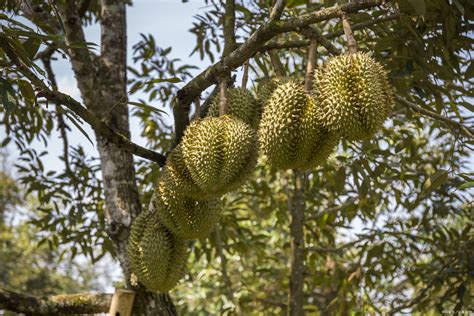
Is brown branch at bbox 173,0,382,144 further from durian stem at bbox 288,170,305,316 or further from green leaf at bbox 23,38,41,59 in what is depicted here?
durian stem at bbox 288,170,305,316

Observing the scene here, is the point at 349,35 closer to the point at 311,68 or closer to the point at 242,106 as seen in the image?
the point at 311,68

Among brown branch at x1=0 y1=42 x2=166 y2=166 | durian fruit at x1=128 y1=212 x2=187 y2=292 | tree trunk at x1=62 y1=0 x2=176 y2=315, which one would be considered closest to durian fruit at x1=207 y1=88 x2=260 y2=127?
brown branch at x1=0 y1=42 x2=166 y2=166

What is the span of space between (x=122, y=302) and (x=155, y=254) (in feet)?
1.25

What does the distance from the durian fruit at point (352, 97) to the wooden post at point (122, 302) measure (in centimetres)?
125

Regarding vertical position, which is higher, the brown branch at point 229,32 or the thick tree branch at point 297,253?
the brown branch at point 229,32

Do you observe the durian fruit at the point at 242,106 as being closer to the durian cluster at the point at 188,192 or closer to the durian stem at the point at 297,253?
the durian cluster at the point at 188,192

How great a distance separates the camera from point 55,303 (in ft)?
7.95

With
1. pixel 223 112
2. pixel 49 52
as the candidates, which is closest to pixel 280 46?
pixel 223 112

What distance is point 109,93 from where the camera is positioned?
9.75ft

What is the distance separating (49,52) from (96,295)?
169 centimetres

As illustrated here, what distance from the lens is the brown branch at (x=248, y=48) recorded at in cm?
167

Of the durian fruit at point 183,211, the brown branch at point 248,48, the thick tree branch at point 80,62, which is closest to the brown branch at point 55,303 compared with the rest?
the durian fruit at point 183,211

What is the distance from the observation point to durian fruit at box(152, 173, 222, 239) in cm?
201

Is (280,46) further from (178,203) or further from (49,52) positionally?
(49,52)
